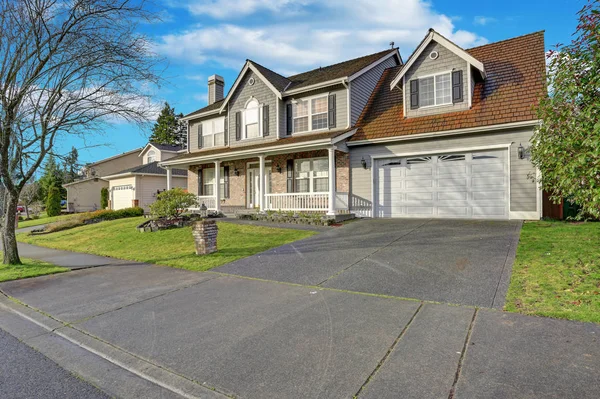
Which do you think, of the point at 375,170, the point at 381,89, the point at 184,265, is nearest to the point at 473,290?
the point at 184,265

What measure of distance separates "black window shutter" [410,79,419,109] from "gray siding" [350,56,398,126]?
2376 mm

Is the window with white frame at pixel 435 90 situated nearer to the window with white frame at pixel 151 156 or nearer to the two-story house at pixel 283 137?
the two-story house at pixel 283 137

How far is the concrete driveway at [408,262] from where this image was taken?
5052 mm

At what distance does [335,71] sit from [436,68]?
4.88 m

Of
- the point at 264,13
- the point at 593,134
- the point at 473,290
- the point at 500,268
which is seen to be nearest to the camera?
the point at 593,134

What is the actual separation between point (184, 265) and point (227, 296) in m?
2.82

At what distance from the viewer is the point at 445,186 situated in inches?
474

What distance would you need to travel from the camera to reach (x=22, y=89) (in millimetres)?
7773

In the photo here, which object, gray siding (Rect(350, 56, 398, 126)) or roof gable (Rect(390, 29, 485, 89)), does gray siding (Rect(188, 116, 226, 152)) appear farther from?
roof gable (Rect(390, 29, 485, 89))

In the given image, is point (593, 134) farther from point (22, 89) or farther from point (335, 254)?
point (22, 89)

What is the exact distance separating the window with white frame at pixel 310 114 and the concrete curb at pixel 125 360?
477 inches

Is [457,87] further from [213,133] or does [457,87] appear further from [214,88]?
[214,88]

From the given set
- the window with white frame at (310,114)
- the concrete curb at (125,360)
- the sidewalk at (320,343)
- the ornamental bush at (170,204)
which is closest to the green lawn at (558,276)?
the sidewalk at (320,343)

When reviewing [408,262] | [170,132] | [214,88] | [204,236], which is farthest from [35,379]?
[170,132]
